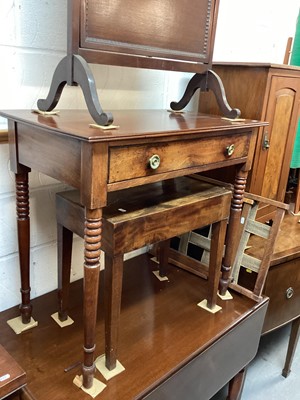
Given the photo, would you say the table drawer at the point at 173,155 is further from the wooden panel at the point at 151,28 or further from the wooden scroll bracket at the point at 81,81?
the wooden panel at the point at 151,28

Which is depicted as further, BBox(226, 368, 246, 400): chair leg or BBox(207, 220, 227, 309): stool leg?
BBox(226, 368, 246, 400): chair leg

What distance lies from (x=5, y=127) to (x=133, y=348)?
2.55ft

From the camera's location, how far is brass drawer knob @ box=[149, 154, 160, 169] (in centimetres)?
90

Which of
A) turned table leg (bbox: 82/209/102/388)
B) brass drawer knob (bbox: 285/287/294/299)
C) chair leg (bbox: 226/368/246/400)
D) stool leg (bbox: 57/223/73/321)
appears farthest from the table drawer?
chair leg (bbox: 226/368/246/400)

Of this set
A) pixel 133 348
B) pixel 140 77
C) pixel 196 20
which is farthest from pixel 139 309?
pixel 196 20

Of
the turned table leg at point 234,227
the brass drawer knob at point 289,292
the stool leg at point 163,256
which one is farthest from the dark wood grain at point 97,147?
the brass drawer knob at point 289,292

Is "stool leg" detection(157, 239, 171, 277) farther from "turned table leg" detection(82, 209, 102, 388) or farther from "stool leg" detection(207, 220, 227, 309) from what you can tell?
"turned table leg" detection(82, 209, 102, 388)

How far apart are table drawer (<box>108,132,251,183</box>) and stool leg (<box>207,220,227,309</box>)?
24 cm

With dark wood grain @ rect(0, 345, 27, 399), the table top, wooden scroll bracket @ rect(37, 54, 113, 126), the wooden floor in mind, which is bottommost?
the wooden floor

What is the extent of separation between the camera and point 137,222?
0.95 meters

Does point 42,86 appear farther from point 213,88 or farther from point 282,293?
point 282,293

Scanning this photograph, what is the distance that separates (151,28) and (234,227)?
71 centimetres

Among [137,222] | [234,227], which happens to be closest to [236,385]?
[234,227]

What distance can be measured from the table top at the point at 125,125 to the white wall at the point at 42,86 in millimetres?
143
